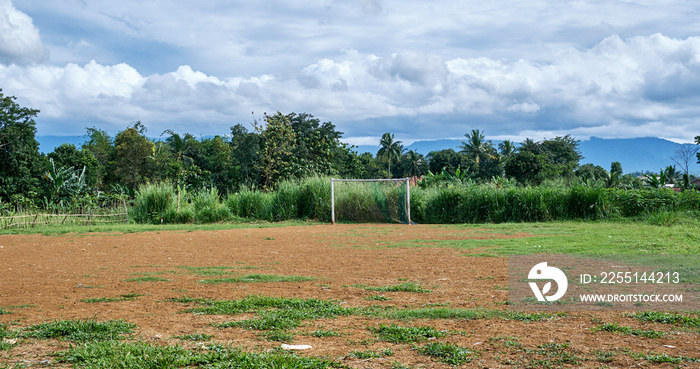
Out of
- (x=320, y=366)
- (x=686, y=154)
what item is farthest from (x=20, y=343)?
(x=686, y=154)

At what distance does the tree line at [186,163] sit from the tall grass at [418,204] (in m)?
4.65

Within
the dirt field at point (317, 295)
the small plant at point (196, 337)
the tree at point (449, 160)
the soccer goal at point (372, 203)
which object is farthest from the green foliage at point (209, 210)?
the tree at point (449, 160)

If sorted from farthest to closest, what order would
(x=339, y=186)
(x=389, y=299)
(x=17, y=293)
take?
(x=339, y=186)
(x=17, y=293)
(x=389, y=299)

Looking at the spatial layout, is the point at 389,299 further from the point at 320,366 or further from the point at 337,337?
the point at 320,366

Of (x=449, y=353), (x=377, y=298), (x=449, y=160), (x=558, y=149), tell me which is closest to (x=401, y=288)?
(x=377, y=298)

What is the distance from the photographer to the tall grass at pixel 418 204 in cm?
1759

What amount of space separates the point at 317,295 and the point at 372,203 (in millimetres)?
14373

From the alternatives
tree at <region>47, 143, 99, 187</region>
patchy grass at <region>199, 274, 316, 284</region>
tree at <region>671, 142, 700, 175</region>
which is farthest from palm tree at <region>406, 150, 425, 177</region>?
patchy grass at <region>199, 274, 316, 284</region>

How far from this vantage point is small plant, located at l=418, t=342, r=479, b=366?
→ 3.48 metres

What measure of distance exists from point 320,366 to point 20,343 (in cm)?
230

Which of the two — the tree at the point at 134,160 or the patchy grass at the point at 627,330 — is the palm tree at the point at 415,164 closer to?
the tree at the point at 134,160

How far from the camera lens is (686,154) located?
28609 millimetres

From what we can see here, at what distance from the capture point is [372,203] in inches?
790

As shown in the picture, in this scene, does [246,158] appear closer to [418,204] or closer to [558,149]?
[418,204]
